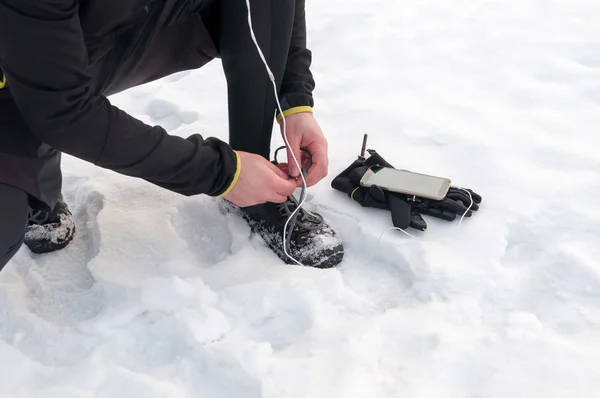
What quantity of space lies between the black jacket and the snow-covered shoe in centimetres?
37

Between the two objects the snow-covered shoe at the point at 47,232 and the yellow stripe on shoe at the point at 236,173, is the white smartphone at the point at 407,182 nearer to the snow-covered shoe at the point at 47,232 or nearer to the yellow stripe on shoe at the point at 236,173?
the yellow stripe on shoe at the point at 236,173

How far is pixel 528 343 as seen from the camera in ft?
3.41

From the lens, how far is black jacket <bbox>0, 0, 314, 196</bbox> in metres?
0.79

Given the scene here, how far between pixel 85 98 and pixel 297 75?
0.55 meters

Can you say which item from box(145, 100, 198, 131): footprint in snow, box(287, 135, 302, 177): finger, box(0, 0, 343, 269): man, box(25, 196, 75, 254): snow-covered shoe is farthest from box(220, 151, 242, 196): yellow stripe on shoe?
box(145, 100, 198, 131): footprint in snow

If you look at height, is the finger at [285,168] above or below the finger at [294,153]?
below

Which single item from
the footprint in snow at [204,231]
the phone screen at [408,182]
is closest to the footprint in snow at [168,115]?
the footprint in snow at [204,231]

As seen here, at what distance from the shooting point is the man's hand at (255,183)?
1053mm

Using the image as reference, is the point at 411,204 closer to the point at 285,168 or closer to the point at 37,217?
the point at 285,168

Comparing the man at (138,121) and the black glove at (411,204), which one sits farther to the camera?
the black glove at (411,204)

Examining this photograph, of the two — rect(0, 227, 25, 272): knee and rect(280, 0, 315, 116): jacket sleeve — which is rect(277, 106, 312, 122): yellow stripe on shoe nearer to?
rect(280, 0, 315, 116): jacket sleeve

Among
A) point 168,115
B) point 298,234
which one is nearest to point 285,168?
point 298,234

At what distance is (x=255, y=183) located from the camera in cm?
106

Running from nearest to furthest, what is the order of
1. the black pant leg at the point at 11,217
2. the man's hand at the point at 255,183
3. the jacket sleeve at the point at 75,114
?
1. the jacket sleeve at the point at 75,114
2. the black pant leg at the point at 11,217
3. the man's hand at the point at 255,183
